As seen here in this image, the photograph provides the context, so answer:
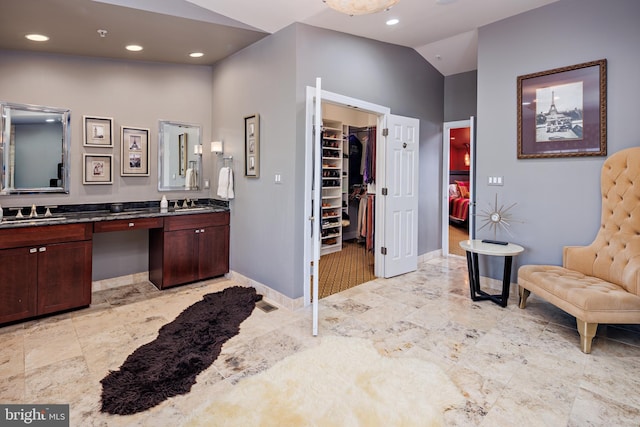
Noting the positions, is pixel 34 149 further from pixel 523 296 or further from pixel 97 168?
pixel 523 296

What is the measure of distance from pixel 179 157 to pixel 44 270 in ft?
6.50

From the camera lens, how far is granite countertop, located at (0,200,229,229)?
3.07 metres

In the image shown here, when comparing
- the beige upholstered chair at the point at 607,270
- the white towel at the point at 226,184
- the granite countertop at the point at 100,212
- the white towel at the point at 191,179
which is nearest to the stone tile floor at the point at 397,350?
the beige upholstered chair at the point at 607,270

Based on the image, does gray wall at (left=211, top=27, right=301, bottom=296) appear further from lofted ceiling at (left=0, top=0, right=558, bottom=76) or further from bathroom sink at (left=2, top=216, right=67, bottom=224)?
bathroom sink at (left=2, top=216, right=67, bottom=224)

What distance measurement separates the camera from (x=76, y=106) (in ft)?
12.0

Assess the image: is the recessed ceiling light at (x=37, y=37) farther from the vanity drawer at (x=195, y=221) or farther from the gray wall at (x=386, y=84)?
the gray wall at (x=386, y=84)

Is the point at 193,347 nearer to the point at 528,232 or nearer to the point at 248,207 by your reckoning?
the point at 248,207

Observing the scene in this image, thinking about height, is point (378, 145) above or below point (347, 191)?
above

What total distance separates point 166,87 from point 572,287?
483 cm

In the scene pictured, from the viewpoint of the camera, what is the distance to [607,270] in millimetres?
2969

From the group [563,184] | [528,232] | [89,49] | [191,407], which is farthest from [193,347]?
[563,184]

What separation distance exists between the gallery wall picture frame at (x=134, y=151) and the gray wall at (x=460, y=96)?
15.0 ft

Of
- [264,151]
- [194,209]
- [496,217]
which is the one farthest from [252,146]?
[496,217]

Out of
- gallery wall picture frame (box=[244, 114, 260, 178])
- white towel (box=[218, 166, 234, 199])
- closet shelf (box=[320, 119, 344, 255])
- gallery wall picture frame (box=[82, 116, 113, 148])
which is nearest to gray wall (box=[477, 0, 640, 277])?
closet shelf (box=[320, 119, 344, 255])
